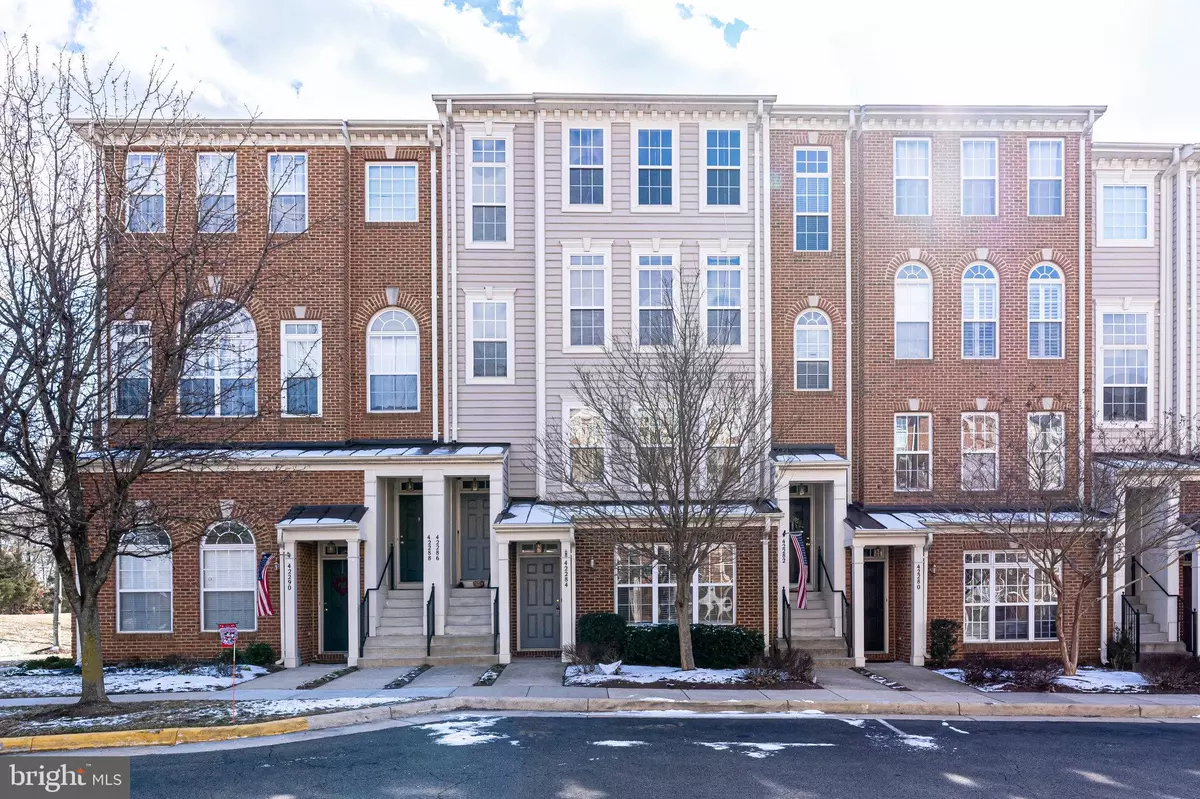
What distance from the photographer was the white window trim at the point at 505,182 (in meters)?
19.0

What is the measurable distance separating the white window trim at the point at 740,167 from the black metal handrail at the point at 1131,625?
1325cm

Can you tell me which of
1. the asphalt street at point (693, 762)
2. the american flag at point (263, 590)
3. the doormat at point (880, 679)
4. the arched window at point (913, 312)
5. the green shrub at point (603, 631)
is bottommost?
the doormat at point (880, 679)

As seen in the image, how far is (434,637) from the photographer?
674 inches

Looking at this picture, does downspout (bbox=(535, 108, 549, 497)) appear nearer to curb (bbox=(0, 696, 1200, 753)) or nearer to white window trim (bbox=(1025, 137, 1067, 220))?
curb (bbox=(0, 696, 1200, 753))

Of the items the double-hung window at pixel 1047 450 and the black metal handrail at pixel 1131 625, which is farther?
the black metal handrail at pixel 1131 625

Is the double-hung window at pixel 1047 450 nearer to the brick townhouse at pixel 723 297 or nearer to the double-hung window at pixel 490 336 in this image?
the brick townhouse at pixel 723 297

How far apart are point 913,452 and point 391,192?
14.6 meters

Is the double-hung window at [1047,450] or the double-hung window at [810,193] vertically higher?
the double-hung window at [810,193]

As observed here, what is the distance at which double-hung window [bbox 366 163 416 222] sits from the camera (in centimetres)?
1920

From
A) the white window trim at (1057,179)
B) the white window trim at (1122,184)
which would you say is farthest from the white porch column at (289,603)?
the white window trim at (1122,184)

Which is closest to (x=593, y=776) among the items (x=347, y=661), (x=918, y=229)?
(x=347, y=661)

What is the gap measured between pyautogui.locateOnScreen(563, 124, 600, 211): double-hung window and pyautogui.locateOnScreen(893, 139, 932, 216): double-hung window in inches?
288

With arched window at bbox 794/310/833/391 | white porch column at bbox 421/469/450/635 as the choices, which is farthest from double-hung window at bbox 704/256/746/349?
white porch column at bbox 421/469/450/635

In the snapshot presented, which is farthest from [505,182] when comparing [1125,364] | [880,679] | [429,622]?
[1125,364]
